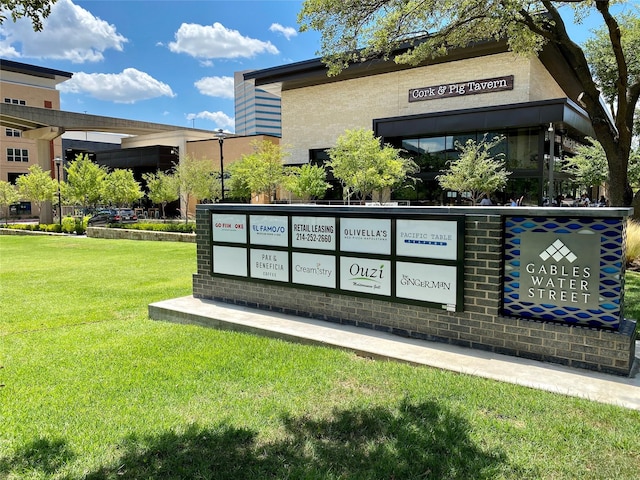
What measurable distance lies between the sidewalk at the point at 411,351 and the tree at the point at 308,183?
31.2 m

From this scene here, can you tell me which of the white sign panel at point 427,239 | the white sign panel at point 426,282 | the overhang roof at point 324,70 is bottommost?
the white sign panel at point 426,282

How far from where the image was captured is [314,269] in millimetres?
7141

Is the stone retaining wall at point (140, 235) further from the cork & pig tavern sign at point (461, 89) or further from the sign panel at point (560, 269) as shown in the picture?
the cork & pig tavern sign at point (461, 89)

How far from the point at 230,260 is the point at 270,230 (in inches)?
40.2

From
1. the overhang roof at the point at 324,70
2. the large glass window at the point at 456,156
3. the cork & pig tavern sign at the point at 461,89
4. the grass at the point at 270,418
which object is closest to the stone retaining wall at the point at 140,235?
the grass at the point at 270,418

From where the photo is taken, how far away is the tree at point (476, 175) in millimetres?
29172

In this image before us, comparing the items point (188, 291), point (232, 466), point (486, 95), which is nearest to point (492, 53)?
point (486, 95)

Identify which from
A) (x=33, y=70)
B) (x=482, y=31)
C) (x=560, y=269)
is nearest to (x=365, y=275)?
(x=560, y=269)

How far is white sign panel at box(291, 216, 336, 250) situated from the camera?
6.95 m

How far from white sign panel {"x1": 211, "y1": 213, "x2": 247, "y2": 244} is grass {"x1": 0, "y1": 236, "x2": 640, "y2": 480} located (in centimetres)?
208

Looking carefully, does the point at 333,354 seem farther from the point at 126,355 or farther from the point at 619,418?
the point at 619,418

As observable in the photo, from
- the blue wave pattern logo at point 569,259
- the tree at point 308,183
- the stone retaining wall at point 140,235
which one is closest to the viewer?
the blue wave pattern logo at point 569,259

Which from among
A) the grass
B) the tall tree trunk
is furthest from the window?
the tall tree trunk

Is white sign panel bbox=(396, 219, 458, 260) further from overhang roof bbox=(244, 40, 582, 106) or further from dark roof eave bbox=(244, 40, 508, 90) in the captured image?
dark roof eave bbox=(244, 40, 508, 90)
